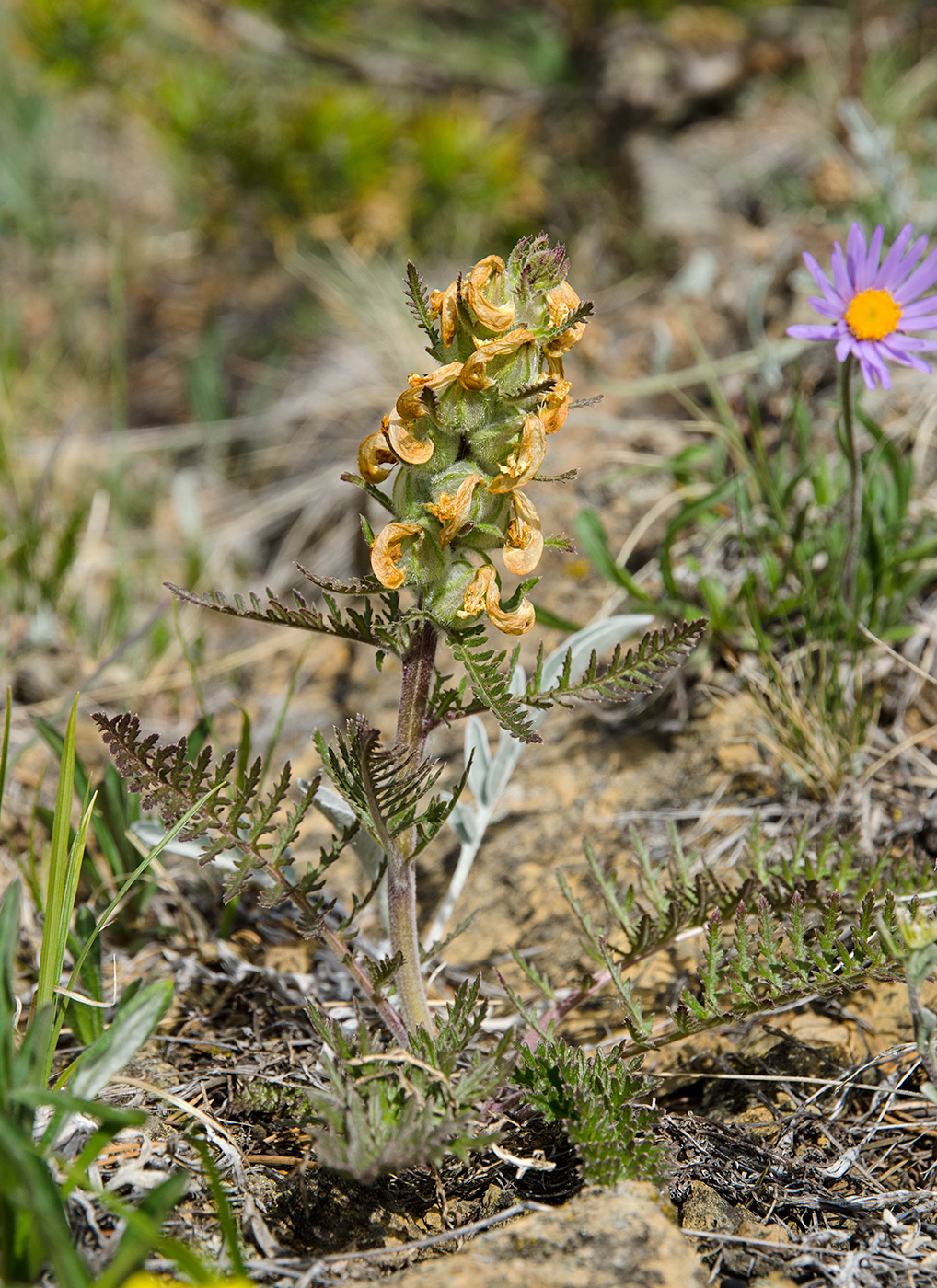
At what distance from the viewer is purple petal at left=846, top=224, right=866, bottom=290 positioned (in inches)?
80.3

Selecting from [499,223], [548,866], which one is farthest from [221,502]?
[548,866]

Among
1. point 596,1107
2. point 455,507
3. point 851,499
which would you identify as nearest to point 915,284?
point 851,499

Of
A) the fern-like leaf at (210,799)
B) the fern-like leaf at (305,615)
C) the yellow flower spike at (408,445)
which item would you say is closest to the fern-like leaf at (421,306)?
the yellow flower spike at (408,445)

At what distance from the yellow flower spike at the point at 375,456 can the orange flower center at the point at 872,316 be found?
3.53ft

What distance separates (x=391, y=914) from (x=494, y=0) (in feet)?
21.0

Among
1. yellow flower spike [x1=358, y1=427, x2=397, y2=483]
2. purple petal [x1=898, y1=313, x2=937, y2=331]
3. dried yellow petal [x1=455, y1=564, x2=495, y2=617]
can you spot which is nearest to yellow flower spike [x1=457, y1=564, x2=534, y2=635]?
dried yellow petal [x1=455, y1=564, x2=495, y2=617]

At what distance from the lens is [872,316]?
2.04 meters

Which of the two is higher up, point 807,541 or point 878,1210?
point 807,541

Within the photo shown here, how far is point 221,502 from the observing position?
4.67m

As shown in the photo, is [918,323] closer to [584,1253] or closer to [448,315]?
[448,315]

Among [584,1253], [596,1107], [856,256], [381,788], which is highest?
[856,256]

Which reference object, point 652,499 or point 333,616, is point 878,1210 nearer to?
point 333,616

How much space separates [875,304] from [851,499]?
15.7 inches

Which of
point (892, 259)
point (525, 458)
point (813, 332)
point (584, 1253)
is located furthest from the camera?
point (892, 259)
